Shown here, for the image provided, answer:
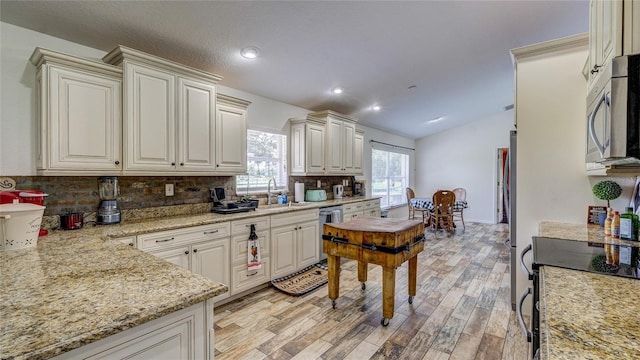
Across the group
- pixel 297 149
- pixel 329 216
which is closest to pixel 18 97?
pixel 297 149

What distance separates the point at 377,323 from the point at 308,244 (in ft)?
4.64

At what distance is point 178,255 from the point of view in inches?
93.2

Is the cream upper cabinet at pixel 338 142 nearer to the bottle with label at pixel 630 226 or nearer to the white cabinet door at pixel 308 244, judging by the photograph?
the white cabinet door at pixel 308 244

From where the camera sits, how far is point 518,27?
288 cm

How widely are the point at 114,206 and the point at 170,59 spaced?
4.71 ft

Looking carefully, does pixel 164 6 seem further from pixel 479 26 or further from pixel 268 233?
pixel 479 26

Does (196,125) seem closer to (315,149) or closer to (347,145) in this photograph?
(315,149)

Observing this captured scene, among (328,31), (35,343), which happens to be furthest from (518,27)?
(35,343)

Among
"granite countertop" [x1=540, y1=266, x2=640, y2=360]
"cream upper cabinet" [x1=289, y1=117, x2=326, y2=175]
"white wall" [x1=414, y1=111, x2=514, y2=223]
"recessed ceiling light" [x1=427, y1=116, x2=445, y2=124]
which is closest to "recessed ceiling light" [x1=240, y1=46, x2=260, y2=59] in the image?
"cream upper cabinet" [x1=289, y1=117, x2=326, y2=175]

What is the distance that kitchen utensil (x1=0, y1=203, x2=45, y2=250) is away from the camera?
1.47 m

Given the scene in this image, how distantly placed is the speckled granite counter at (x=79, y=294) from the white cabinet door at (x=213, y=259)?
38.9 inches

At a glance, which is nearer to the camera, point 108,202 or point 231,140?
point 108,202

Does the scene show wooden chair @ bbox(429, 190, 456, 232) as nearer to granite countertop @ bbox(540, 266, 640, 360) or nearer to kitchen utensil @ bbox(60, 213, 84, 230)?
granite countertop @ bbox(540, 266, 640, 360)

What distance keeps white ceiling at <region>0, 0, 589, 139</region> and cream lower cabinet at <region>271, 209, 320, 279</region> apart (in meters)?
1.67
